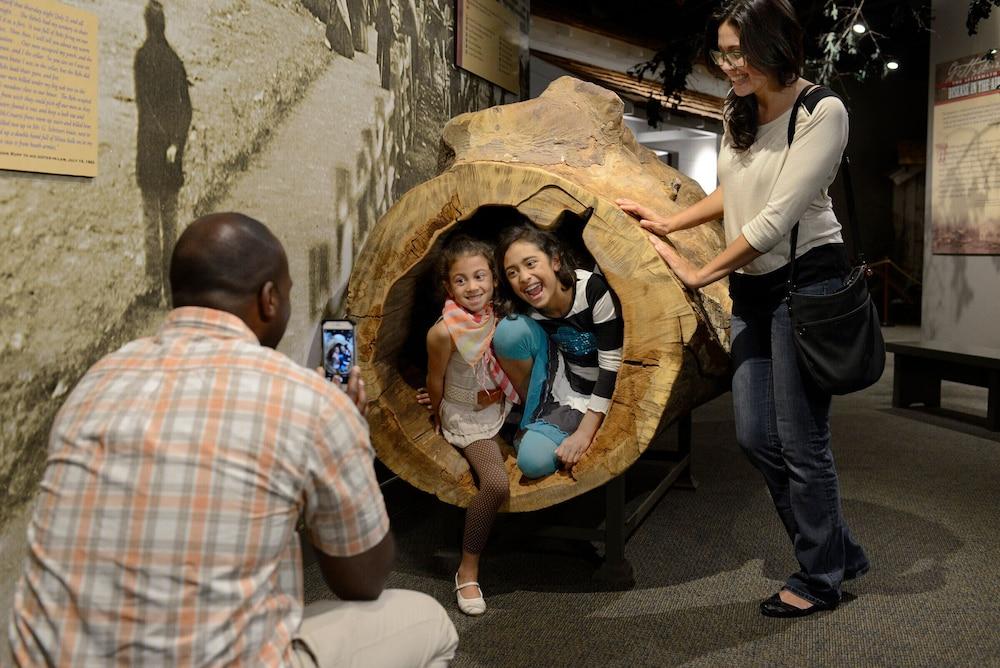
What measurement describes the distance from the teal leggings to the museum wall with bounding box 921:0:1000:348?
15.0ft

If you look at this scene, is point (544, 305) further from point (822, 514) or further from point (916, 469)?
point (916, 469)

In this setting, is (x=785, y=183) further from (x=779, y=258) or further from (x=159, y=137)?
(x=159, y=137)

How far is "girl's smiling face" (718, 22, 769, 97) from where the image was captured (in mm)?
2332

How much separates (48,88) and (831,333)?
6.62ft

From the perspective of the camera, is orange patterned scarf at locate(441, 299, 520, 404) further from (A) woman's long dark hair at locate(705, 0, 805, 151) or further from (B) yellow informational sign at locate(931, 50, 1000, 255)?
(B) yellow informational sign at locate(931, 50, 1000, 255)

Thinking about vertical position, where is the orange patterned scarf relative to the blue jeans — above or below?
above

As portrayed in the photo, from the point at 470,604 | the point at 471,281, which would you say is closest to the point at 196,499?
the point at 470,604

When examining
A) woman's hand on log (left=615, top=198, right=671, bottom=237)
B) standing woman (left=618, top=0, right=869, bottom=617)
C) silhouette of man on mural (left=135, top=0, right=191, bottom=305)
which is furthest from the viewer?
woman's hand on log (left=615, top=198, right=671, bottom=237)

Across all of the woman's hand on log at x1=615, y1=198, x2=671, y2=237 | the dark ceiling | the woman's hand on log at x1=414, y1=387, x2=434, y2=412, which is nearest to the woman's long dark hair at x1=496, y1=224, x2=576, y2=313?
the woman's hand on log at x1=615, y1=198, x2=671, y2=237

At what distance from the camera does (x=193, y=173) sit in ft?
7.79

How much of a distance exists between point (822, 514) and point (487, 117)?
1.75 metres

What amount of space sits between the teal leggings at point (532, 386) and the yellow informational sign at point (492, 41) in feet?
5.98

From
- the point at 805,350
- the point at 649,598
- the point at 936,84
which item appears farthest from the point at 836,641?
the point at 936,84

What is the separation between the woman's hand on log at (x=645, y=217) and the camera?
2643mm
